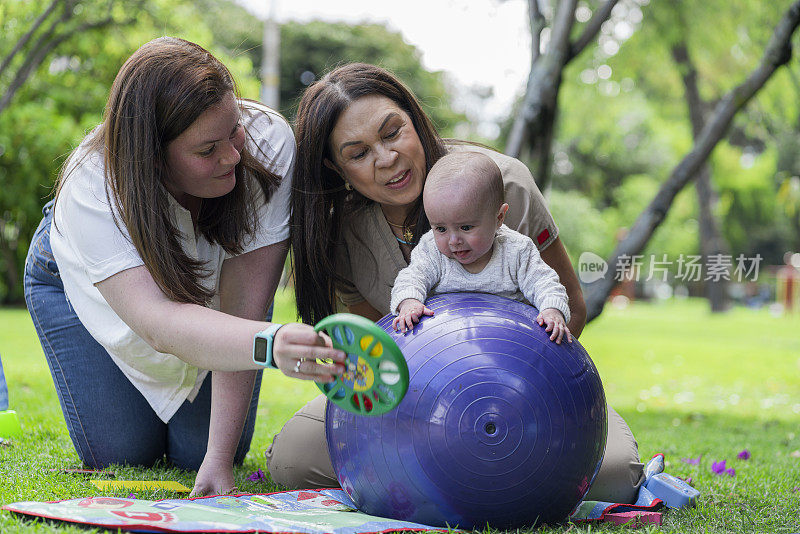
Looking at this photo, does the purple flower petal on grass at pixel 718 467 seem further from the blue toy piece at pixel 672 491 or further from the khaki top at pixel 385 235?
the khaki top at pixel 385 235

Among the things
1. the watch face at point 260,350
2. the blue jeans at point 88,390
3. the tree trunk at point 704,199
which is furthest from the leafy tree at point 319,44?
the watch face at point 260,350

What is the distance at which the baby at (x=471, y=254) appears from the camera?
3068 millimetres

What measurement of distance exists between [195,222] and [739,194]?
42184mm

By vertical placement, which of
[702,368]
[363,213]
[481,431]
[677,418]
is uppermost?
[363,213]

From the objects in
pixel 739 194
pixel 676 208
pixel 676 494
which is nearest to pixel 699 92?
pixel 676 494

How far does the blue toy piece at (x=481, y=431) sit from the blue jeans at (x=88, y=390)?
5.18ft

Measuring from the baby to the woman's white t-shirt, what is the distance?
71cm

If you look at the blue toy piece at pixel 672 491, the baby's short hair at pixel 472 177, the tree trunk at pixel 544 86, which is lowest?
the blue toy piece at pixel 672 491

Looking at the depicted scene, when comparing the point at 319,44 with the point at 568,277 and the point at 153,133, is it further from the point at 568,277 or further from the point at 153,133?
the point at 153,133

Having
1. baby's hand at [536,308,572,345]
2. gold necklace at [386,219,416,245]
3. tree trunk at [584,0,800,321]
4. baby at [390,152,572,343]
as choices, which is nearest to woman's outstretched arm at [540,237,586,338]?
baby at [390,152,572,343]

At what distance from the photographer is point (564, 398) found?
280 centimetres

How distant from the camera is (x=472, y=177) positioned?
3.10 metres

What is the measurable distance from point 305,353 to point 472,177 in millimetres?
1068

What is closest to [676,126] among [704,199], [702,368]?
[704,199]
